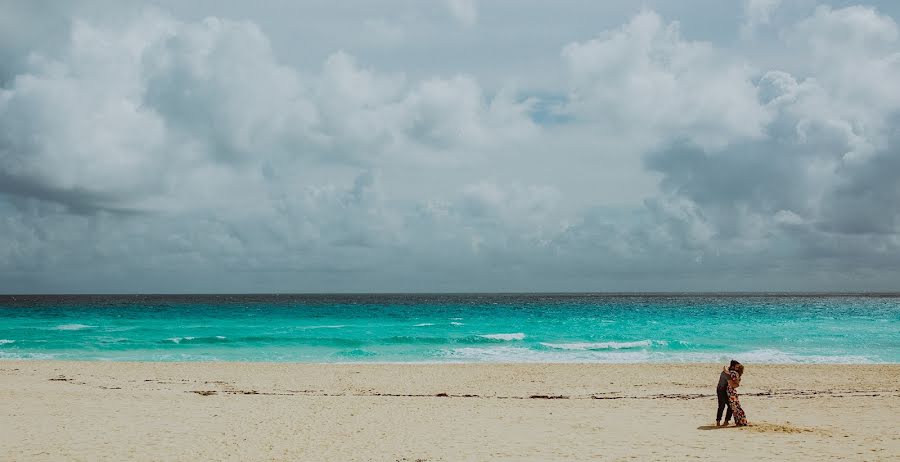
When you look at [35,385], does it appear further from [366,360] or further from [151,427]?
[366,360]

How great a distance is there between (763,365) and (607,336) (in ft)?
57.4

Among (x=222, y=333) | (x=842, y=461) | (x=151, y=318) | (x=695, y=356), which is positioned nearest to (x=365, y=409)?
(x=842, y=461)

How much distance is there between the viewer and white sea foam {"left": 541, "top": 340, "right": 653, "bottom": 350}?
35.6 metres

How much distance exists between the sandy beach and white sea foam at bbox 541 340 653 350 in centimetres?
1165

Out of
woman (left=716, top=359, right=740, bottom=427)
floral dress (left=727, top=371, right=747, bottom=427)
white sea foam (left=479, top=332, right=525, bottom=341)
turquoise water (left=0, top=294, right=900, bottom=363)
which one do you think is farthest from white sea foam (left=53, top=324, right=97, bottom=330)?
floral dress (left=727, top=371, right=747, bottom=427)

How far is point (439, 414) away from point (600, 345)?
78.5ft

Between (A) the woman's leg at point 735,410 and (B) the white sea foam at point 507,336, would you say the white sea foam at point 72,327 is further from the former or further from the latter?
(A) the woman's leg at point 735,410

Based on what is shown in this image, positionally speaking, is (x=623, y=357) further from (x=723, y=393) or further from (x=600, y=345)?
(x=723, y=393)

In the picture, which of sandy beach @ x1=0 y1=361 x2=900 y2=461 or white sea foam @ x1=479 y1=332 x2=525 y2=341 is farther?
white sea foam @ x1=479 y1=332 x2=525 y2=341

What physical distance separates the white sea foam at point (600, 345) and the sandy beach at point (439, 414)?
11647 mm

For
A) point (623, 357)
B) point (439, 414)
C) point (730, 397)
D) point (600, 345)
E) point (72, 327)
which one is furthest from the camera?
point (72, 327)

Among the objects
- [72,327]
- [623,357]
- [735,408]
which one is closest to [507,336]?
[623,357]

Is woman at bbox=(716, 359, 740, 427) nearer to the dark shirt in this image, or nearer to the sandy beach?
the dark shirt

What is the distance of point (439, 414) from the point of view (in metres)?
14.9
